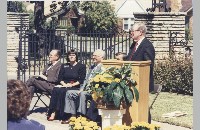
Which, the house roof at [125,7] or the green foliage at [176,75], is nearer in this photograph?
the green foliage at [176,75]

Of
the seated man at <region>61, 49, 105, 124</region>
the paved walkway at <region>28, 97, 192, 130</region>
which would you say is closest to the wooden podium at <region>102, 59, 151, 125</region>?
the seated man at <region>61, 49, 105, 124</region>

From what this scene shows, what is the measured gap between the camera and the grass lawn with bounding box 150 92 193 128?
7557mm

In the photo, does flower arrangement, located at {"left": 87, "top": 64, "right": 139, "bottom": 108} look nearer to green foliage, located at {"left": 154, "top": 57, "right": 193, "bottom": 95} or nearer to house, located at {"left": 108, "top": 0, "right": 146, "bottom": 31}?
green foliage, located at {"left": 154, "top": 57, "right": 193, "bottom": 95}

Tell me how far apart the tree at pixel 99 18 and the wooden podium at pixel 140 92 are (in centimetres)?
2445

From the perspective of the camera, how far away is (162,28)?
40.1 ft

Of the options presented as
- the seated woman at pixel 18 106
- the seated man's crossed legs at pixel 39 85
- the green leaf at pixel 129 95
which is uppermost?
the seated woman at pixel 18 106

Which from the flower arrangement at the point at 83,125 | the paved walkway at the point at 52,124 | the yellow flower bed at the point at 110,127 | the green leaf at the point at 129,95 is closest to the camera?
the yellow flower bed at the point at 110,127

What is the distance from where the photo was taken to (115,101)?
5504 mm

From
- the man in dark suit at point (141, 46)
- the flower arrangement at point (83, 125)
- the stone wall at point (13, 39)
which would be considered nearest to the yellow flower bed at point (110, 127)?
the flower arrangement at point (83, 125)

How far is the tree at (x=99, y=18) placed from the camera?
101ft

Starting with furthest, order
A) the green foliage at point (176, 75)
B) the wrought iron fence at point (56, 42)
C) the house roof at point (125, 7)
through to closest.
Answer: the house roof at point (125, 7)
the wrought iron fence at point (56, 42)
the green foliage at point (176, 75)

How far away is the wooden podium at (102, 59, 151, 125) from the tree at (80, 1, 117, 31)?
963 inches

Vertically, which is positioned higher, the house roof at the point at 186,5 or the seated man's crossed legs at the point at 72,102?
the house roof at the point at 186,5

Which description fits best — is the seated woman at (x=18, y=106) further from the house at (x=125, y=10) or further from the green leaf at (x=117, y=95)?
the house at (x=125, y=10)
